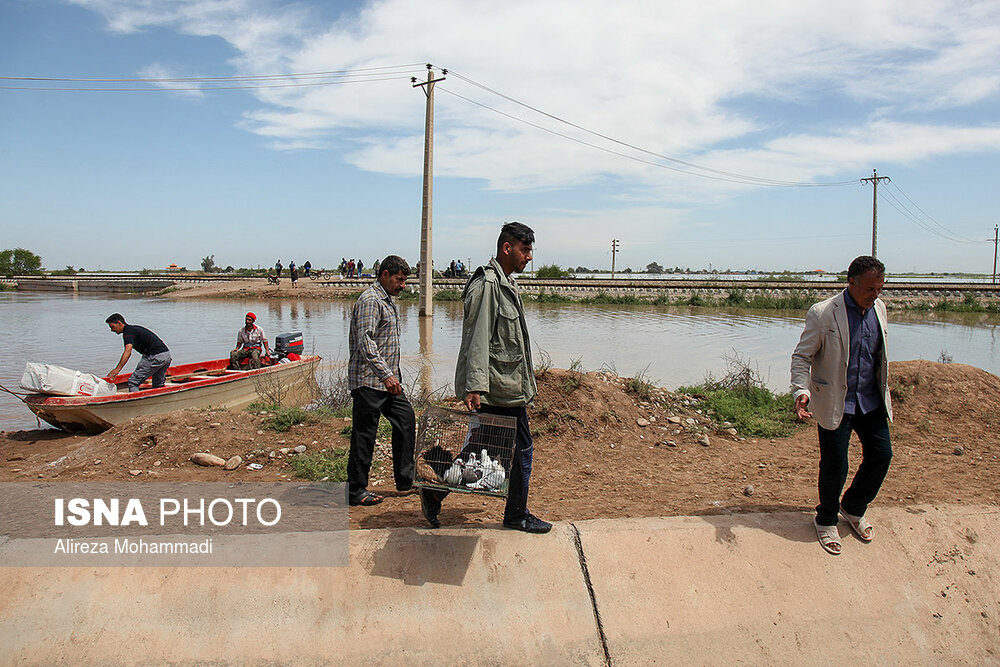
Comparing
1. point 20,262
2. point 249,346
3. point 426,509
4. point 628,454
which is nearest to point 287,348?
point 249,346

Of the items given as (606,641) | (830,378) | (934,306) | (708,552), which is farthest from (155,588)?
(934,306)

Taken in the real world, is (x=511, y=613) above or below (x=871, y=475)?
below

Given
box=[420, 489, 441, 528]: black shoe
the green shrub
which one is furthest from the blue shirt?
the green shrub

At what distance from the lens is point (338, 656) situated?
3.51 m

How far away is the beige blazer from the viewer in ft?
13.4

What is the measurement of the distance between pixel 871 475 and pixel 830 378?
2.48 feet

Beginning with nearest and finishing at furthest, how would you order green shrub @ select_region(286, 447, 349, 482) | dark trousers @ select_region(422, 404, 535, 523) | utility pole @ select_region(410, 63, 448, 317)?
dark trousers @ select_region(422, 404, 535, 523) → green shrub @ select_region(286, 447, 349, 482) → utility pole @ select_region(410, 63, 448, 317)

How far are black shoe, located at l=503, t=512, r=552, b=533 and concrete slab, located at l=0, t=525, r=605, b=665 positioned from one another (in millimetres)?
224

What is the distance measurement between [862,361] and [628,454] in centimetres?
281

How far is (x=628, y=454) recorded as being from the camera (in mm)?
6578

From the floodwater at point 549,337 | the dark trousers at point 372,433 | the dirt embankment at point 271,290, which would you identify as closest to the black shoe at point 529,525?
the dark trousers at point 372,433

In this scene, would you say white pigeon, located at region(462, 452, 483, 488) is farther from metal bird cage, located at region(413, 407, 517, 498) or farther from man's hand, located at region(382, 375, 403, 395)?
man's hand, located at region(382, 375, 403, 395)

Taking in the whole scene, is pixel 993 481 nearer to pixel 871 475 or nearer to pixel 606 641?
pixel 871 475

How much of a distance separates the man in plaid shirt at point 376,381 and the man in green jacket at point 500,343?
115 centimetres
